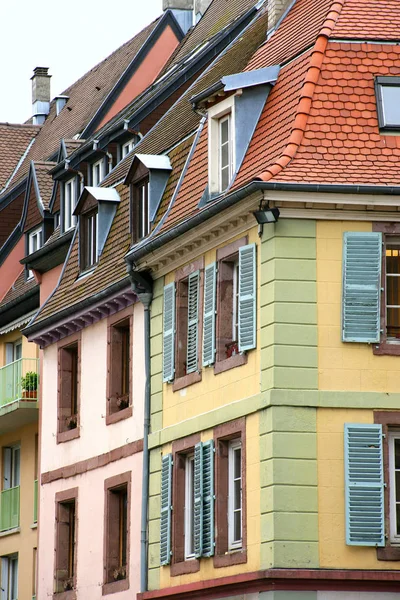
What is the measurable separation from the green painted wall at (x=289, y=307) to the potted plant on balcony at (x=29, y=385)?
15.0m

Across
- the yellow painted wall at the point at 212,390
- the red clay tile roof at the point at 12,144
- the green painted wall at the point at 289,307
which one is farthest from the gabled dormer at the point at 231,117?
the red clay tile roof at the point at 12,144

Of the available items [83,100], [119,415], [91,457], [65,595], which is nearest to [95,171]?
[91,457]

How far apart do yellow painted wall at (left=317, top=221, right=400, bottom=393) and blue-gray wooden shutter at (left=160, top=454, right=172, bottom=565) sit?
193 inches

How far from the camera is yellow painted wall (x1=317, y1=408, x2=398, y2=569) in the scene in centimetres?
2850

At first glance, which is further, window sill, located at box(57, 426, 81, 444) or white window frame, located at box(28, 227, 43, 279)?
white window frame, located at box(28, 227, 43, 279)

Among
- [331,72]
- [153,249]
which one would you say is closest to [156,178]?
[153,249]

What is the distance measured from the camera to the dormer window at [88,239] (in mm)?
39312

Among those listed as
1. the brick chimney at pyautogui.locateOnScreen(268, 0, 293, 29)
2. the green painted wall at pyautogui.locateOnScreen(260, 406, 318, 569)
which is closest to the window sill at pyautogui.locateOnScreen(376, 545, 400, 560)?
the green painted wall at pyautogui.locateOnScreen(260, 406, 318, 569)

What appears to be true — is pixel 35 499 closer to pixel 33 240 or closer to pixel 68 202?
pixel 33 240

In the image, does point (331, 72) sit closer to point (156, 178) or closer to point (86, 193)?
point (156, 178)

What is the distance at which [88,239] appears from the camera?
3969 centimetres

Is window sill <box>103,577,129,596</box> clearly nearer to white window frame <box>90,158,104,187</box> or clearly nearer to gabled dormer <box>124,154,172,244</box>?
gabled dormer <box>124,154,172,244</box>

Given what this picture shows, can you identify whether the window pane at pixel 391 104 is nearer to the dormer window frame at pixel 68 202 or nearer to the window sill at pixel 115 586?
the window sill at pixel 115 586

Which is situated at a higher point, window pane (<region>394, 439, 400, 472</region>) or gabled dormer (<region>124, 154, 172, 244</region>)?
gabled dormer (<region>124, 154, 172, 244</region>)
